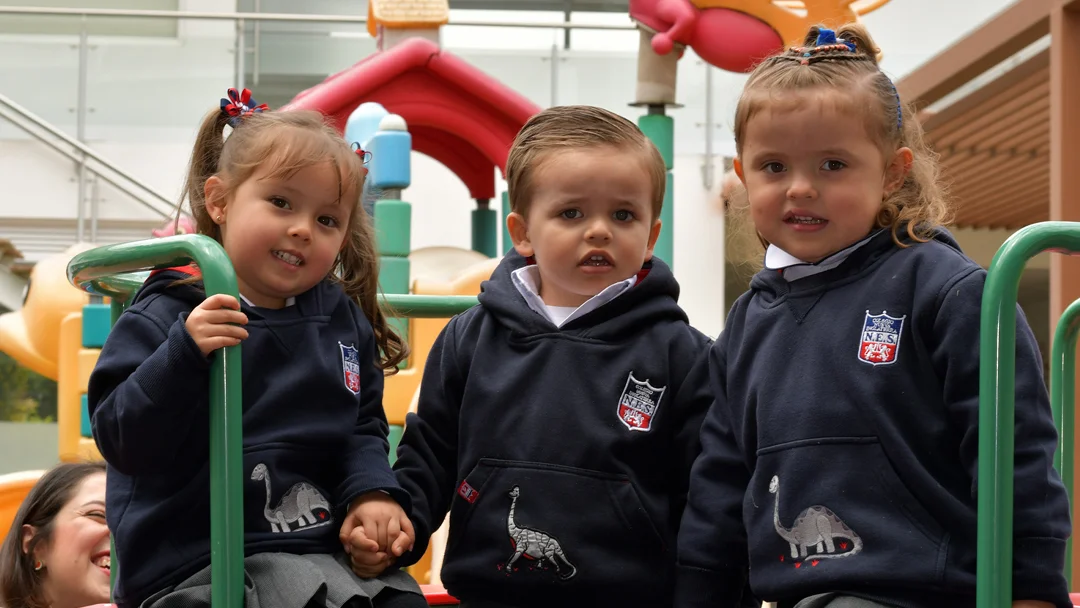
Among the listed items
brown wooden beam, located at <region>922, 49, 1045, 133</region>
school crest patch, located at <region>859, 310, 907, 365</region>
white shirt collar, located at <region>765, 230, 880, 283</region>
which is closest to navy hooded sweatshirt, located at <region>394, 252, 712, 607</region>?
white shirt collar, located at <region>765, 230, 880, 283</region>

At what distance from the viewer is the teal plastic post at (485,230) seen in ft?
26.6

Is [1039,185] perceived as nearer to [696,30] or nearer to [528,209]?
[696,30]

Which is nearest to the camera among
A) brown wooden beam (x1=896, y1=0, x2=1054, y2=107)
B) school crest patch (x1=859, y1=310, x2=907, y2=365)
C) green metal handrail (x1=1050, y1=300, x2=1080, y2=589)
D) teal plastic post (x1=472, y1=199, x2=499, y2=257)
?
school crest patch (x1=859, y1=310, x2=907, y2=365)

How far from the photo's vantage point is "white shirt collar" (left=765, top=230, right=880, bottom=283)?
185 cm

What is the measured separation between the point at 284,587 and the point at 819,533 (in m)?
0.75

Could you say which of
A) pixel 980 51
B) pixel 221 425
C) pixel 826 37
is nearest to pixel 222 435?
pixel 221 425

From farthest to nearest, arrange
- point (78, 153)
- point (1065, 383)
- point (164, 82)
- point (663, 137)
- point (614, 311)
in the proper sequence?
point (164, 82), point (78, 153), point (663, 137), point (1065, 383), point (614, 311)

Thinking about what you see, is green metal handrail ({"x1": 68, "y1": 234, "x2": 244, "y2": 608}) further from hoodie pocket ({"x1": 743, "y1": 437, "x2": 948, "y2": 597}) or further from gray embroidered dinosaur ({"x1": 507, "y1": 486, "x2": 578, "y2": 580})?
hoodie pocket ({"x1": 743, "y1": 437, "x2": 948, "y2": 597})

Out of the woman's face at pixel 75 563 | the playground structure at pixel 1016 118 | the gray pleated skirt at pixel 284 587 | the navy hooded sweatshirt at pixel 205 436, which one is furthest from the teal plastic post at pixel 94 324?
the gray pleated skirt at pixel 284 587

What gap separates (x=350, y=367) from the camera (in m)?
2.12

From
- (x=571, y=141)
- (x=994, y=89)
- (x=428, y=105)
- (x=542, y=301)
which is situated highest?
(x=994, y=89)

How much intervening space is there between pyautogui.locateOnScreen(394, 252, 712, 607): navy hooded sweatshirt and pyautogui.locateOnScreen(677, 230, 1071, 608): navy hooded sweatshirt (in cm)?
13

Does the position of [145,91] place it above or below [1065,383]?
above

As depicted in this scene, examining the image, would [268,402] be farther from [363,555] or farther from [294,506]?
[363,555]
